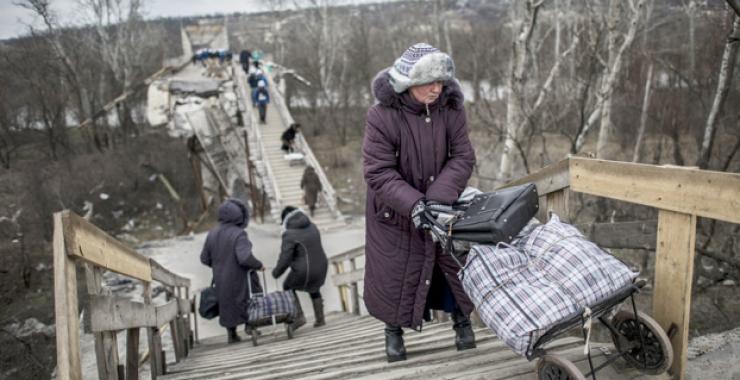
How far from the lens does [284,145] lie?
67.5 ft

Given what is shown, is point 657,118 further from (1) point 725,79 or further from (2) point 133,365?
(2) point 133,365

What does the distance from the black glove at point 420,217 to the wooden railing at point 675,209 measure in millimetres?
956

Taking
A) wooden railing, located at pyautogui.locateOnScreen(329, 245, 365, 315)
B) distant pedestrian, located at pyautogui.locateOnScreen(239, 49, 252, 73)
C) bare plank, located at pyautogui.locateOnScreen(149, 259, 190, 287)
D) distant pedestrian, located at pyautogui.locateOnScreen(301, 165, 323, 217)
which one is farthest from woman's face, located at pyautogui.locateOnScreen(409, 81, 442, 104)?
distant pedestrian, located at pyautogui.locateOnScreen(239, 49, 252, 73)

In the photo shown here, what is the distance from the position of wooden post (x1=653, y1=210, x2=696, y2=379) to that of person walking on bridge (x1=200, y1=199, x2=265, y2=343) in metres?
3.72

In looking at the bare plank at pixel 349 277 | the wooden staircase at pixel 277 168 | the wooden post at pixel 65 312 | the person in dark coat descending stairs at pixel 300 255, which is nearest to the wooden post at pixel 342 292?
the bare plank at pixel 349 277

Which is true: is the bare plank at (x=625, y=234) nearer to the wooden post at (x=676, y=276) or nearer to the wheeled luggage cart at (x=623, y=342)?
the wooden post at (x=676, y=276)

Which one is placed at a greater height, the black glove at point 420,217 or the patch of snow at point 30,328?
the black glove at point 420,217

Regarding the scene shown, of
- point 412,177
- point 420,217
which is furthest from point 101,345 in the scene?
point 412,177

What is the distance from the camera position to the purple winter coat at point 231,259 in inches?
214

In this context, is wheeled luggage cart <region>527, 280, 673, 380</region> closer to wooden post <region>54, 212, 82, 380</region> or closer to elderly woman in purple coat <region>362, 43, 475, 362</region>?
elderly woman in purple coat <region>362, 43, 475, 362</region>

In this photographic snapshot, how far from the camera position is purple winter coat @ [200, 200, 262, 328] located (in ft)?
17.8

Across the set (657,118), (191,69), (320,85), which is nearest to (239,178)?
(320,85)

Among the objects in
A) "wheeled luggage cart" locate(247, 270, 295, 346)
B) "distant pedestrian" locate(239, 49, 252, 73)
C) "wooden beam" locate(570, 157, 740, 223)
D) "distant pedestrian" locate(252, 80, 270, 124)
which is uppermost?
"distant pedestrian" locate(239, 49, 252, 73)

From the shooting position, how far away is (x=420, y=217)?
293 centimetres
